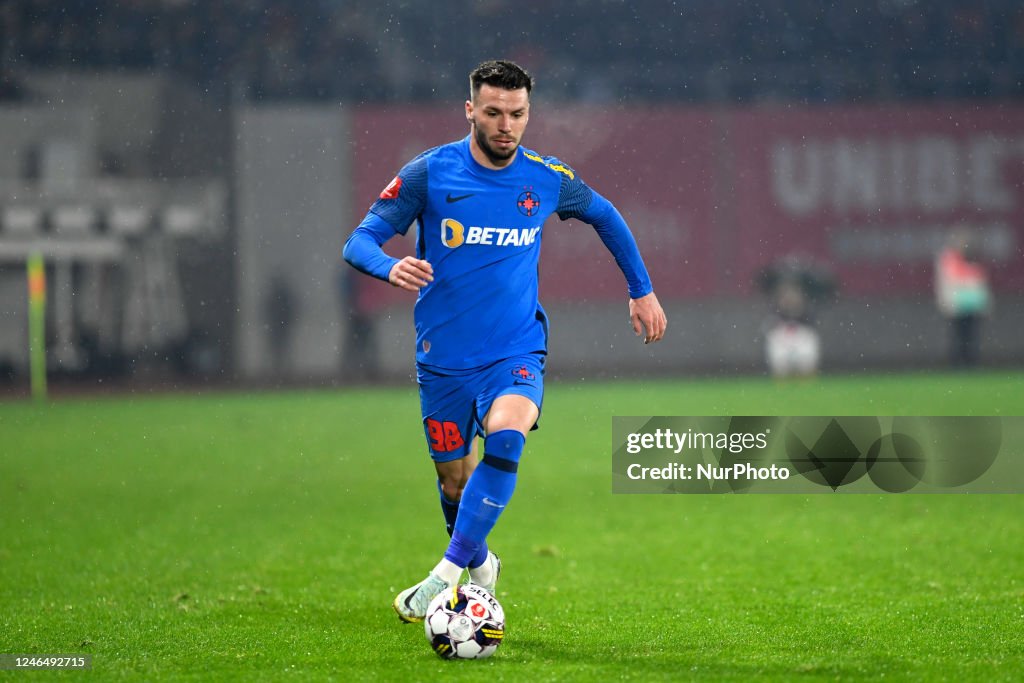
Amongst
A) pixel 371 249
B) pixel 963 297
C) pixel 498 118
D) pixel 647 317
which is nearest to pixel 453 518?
pixel 647 317

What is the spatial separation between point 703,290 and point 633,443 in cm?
1139

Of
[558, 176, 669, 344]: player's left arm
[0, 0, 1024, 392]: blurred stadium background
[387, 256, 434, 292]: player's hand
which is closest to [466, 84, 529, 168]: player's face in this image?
[558, 176, 669, 344]: player's left arm

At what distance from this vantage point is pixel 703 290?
22.1 meters

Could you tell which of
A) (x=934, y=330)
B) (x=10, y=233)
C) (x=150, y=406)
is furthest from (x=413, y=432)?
(x=934, y=330)

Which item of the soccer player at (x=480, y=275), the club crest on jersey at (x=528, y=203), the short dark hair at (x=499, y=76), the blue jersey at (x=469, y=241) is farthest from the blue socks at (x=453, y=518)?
the short dark hair at (x=499, y=76)

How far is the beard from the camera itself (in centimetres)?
479

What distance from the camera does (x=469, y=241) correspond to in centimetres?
484

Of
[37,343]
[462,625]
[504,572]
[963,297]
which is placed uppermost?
[963,297]

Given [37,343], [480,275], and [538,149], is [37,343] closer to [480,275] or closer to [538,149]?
[538,149]

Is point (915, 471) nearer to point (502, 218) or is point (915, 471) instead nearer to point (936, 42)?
point (502, 218)

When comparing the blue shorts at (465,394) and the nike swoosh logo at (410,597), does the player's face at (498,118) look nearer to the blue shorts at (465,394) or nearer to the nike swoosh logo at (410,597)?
the blue shorts at (465,394)

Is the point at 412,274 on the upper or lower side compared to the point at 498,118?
lower

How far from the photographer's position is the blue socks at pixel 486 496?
A: 4547mm

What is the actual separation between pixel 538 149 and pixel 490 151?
17160 millimetres
